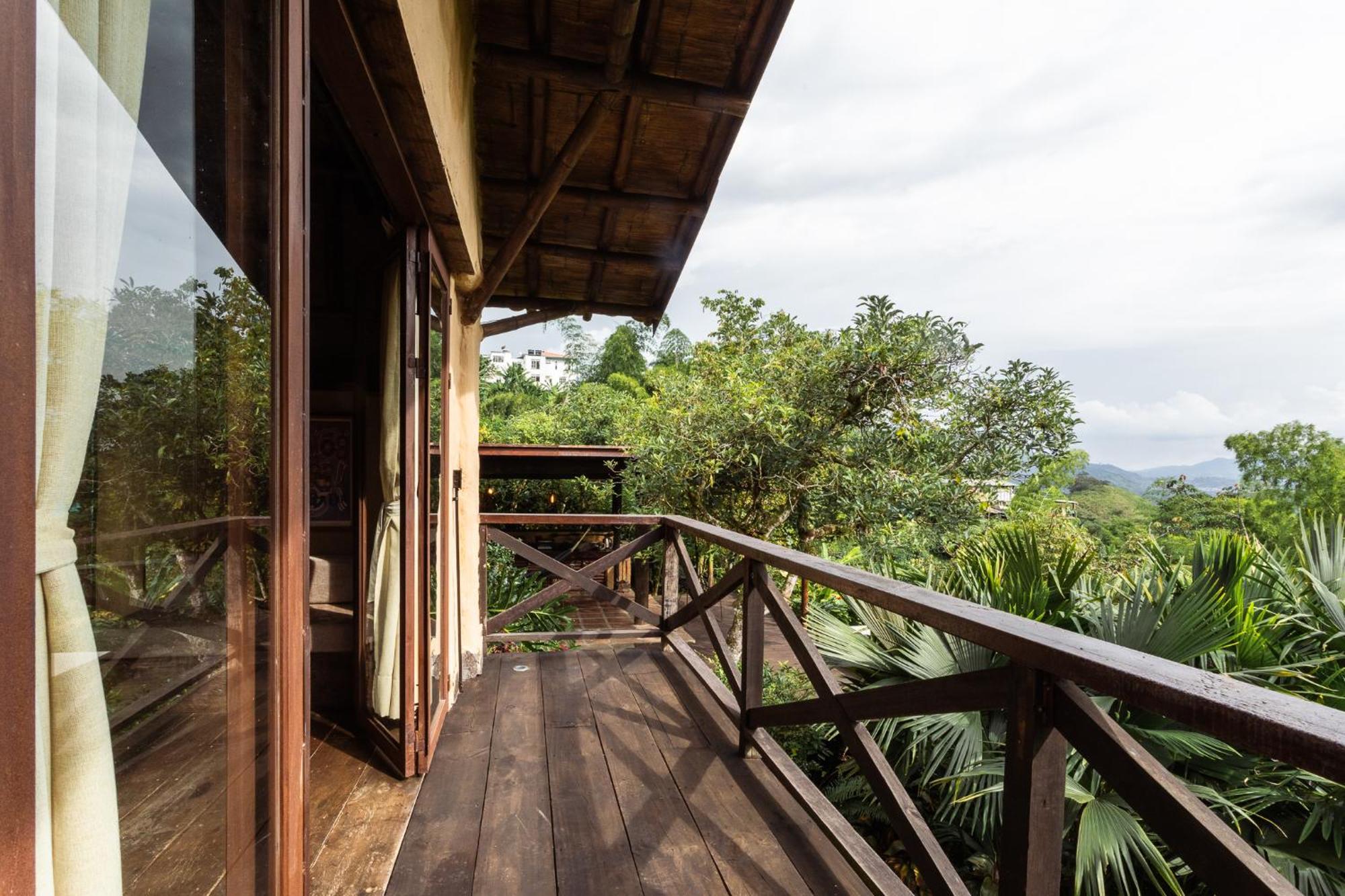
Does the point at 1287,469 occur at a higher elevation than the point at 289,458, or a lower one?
lower

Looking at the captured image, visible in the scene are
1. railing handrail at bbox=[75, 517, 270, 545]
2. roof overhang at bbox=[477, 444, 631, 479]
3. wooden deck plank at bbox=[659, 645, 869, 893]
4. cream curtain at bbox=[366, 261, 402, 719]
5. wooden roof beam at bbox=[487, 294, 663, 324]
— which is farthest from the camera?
roof overhang at bbox=[477, 444, 631, 479]

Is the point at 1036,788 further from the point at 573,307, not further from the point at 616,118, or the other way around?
the point at 573,307

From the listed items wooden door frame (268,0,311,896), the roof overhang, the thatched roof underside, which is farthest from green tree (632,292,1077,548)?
wooden door frame (268,0,311,896)

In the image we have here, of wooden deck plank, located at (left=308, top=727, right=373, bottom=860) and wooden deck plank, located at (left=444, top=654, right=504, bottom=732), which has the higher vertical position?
wooden deck plank, located at (left=308, top=727, right=373, bottom=860)

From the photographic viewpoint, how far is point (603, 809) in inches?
78.5

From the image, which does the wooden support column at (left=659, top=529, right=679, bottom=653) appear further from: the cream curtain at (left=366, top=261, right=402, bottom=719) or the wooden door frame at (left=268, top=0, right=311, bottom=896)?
the wooden door frame at (left=268, top=0, right=311, bottom=896)

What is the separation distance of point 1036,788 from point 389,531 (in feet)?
7.11

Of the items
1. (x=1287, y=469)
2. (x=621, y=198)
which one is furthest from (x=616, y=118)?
(x=1287, y=469)

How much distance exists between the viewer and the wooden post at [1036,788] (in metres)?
1.02

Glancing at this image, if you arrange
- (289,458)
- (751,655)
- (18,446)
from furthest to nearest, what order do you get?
(751,655) → (289,458) → (18,446)

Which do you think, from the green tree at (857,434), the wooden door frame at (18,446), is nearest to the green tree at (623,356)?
the green tree at (857,434)

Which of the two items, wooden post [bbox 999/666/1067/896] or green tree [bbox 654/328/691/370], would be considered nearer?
wooden post [bbox 999/666/1067/896]

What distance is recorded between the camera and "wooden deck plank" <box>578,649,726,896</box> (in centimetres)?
166

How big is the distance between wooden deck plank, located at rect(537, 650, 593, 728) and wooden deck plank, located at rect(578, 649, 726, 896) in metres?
0.06
